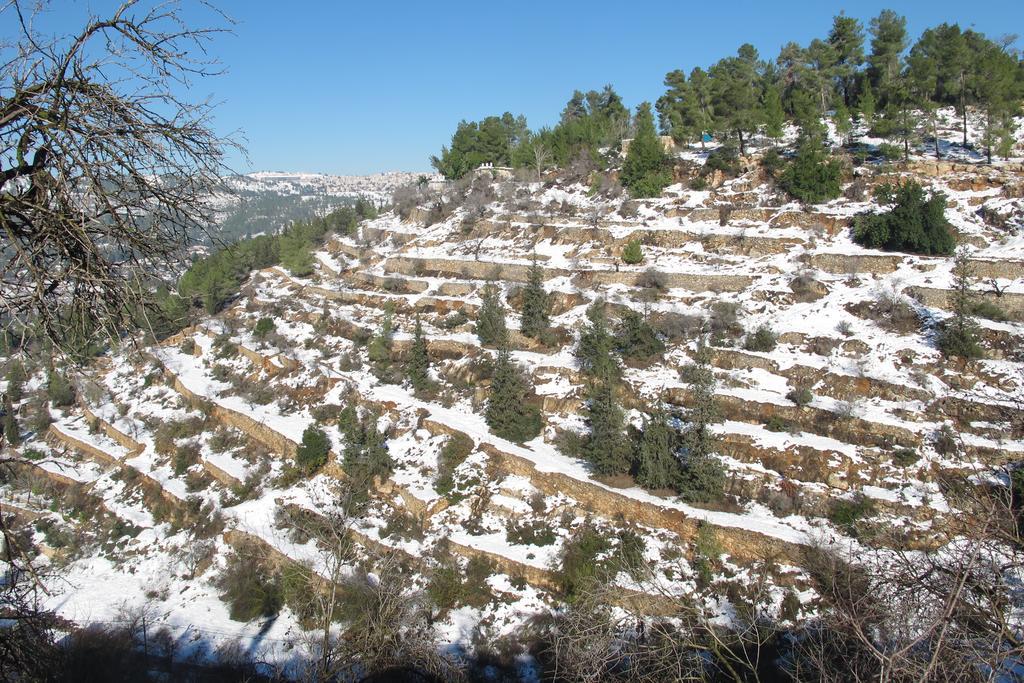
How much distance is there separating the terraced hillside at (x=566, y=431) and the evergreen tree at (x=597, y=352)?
1.66ft

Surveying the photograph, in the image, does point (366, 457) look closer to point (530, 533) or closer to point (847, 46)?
point (530, 533)

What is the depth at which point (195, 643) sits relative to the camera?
39.1ft

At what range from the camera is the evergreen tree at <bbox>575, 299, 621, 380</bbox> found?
54.3ft

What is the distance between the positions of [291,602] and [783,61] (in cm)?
4594

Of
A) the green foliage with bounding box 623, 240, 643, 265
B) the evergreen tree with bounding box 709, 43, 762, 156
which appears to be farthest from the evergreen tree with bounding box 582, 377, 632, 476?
the evergreen tree with bounding box 709, 43, 762, 156

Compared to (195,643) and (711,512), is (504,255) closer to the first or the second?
(711,512)

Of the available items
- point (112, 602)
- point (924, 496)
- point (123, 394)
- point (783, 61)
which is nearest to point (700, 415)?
point (924, 496)

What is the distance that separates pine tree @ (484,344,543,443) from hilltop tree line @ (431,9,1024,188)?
17.7 meters

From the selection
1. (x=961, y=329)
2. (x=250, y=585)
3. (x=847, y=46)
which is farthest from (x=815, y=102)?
(x=250, y=585)

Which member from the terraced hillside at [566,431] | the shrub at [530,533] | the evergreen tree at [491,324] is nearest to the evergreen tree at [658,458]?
the terraced hillside at [566,431]

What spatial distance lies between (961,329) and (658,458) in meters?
9.07

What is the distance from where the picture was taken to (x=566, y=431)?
1544 cm

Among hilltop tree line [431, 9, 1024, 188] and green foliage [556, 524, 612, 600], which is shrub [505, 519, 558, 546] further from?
hilltop tree line [431, 9, 1024, 188]

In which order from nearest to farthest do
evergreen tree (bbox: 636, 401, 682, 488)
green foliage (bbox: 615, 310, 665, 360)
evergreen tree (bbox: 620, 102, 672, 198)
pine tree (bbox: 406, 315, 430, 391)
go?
evergreen tree (bbox: 636, 401, 682, 488)
green foliage (bbox: 615, 310, 665, 360)
pine tree (bbox: 406, 315, 430, 391)
evergreen tree (bbox: 620, 102, 672, 198)
